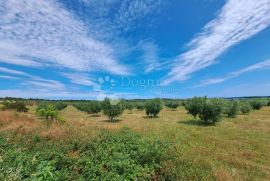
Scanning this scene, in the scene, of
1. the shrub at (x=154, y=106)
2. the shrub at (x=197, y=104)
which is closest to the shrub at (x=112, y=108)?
the shrub at (x=154, y=106)

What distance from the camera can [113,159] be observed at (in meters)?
8.07

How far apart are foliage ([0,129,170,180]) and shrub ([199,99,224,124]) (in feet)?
72.5

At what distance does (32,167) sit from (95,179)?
272cm

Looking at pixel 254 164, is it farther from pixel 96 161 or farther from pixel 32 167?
pixel 32 167

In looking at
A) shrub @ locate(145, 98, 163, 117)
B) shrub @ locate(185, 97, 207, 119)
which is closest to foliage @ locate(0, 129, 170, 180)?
shrub @ locate(185, 97, 207, 119)

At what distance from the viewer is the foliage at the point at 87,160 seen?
6574 mm

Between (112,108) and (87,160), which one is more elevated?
(112,108)

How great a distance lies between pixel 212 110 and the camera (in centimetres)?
2969

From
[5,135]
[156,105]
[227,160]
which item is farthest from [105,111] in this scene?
[227,160]

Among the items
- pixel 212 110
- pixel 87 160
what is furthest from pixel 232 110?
pixel 87 160

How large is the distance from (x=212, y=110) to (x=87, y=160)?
25.8 meters

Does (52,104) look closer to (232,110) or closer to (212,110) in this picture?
(212,110)

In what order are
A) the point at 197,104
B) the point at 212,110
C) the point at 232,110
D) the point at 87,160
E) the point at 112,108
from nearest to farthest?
the point at 87,160 → the point at 212,110 → the point at 197,104 → the point at 112,108 → the point at 232,110

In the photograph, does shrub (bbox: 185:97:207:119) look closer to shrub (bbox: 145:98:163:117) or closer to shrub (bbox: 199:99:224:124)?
shrub (bbox: 199:99:224:124)
